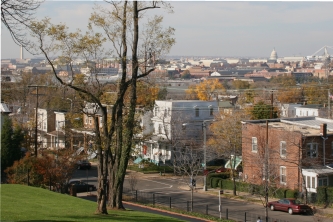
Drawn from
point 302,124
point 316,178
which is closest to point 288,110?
point 302,124

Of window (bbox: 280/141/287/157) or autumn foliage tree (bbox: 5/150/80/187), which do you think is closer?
autumn foliage tree (bbox: 5/150/80/187)

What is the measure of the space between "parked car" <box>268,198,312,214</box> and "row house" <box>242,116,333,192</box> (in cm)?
213

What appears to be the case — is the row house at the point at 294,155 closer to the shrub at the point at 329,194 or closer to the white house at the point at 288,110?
the shrub at the point at 329,194

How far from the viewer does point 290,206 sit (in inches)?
1088

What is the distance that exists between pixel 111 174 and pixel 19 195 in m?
4.95

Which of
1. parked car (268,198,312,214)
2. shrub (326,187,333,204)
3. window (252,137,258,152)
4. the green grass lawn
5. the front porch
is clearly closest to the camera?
the green grass lawn

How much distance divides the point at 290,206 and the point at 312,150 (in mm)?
6037

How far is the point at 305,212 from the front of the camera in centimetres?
2753

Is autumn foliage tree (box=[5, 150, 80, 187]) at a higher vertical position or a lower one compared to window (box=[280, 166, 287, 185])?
higher

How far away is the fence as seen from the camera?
26609 millimetres

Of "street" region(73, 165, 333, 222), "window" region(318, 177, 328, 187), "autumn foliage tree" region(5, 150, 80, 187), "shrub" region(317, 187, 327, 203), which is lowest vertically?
"street" region(73, 165, 333, 222)

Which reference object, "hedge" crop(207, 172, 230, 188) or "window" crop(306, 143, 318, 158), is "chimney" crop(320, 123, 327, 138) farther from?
"hedge" crop(207, 172, 230, 188)

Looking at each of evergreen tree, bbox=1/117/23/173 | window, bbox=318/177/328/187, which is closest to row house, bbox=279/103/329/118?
window, bbox=318/177/328/187

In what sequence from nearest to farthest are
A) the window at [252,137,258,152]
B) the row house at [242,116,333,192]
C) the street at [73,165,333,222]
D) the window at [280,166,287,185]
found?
the street at [73,165,333,222]
the row house at [242,116,333,192]
the window at [280,166,287,185]
the window at [252,137,258,152]
